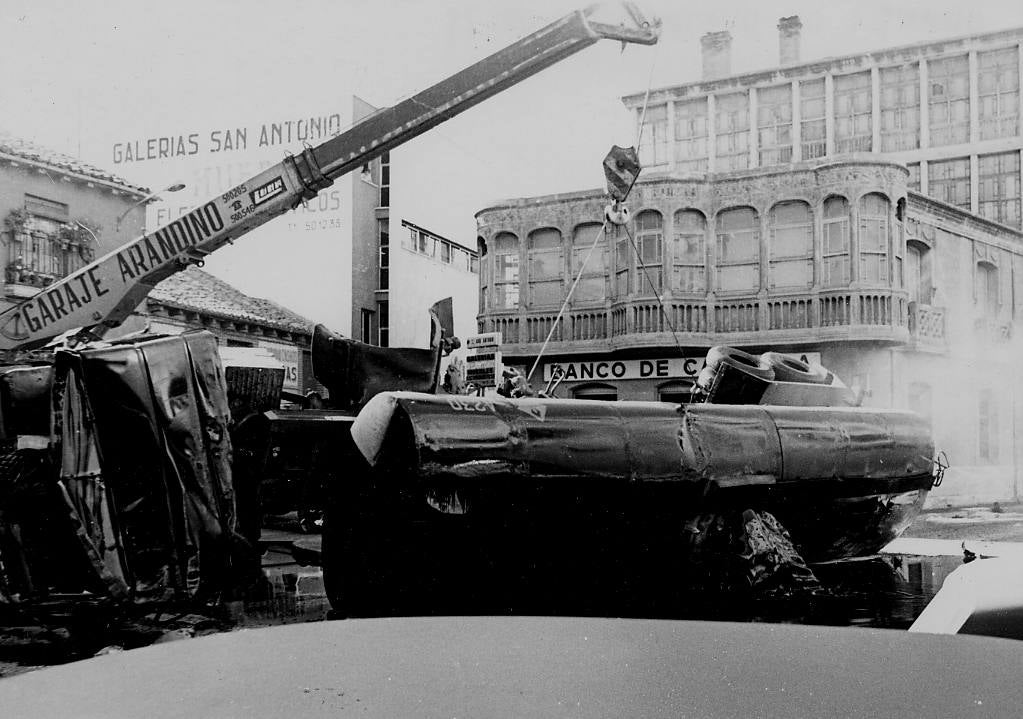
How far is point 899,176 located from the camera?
4.05 m

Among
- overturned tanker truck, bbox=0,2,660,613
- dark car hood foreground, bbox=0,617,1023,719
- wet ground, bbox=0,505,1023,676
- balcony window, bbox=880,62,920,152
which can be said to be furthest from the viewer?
balcony window, bbox=880,62,920,152

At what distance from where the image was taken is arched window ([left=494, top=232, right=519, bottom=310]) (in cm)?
593

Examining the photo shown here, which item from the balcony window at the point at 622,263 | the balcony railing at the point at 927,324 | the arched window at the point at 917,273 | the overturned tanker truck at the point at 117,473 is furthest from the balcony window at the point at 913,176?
the balcony window at the point at 622,263

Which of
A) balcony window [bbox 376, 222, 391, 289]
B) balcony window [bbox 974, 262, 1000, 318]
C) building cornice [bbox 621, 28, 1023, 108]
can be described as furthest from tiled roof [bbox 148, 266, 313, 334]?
balcony window [bbox 974, 262, 1000, 318]

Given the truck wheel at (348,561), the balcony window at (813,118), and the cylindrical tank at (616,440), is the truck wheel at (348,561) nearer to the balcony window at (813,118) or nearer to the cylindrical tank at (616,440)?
the cylindrical tank at (616,440)

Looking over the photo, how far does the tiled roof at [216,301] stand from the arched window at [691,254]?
2.63m

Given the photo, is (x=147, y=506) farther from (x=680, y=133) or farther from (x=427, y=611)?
(x=680, y=133)

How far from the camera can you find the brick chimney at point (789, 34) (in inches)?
86.0

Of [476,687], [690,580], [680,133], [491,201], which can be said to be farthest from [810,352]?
[476,687]

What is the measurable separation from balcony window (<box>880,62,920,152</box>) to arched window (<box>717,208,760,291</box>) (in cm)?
183

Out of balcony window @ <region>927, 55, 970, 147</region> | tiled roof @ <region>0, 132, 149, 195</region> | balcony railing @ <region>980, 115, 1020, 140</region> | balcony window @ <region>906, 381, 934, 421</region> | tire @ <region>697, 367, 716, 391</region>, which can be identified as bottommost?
balcony window @ <region>906, 381, 934, 421</region>

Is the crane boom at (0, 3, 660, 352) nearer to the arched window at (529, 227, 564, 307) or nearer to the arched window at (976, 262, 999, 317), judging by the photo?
the arched window at (529, 227, 564, 307)

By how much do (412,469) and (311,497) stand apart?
1.65 metres

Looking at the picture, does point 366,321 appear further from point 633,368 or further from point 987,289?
point 987,289
